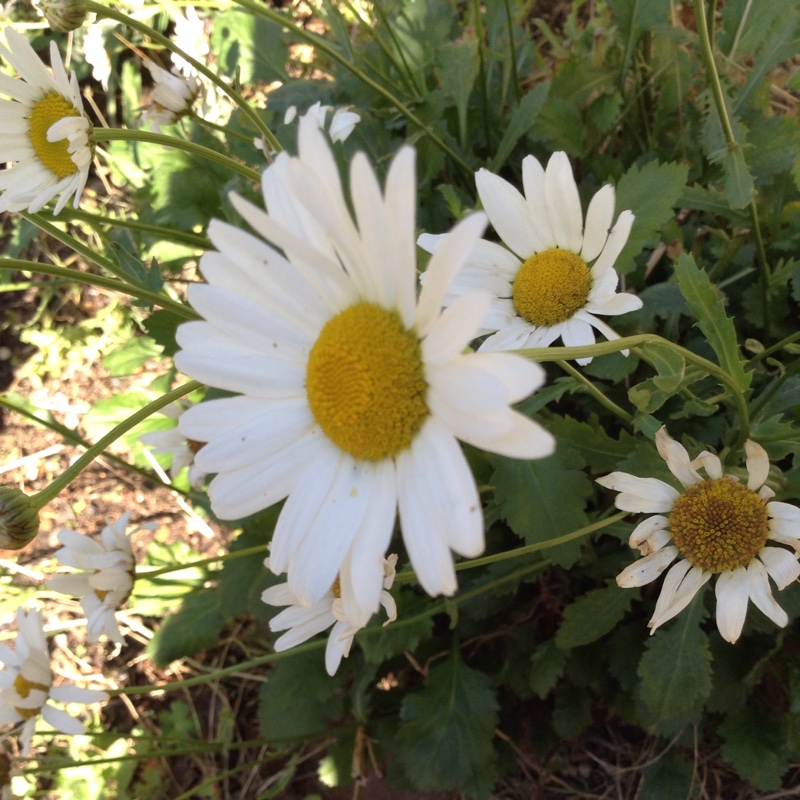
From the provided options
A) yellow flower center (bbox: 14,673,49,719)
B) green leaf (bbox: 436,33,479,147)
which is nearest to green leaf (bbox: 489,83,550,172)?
green leaf (bbox: 436,33,479,147)

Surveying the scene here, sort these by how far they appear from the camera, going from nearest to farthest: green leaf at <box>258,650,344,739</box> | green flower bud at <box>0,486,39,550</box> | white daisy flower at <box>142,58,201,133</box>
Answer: green flower bud at <box>0,486,39,550</box> → white daisy flower at <box>142,58,201,133</box> → green leaf at <box>258,650,344,739</box>

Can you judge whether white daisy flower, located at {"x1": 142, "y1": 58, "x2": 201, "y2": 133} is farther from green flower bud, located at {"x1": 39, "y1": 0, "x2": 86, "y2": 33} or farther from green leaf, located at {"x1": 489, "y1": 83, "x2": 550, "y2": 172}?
green leaf, located at {"x1": 489, "y1": 83, "x2": 550, "y2": 172}

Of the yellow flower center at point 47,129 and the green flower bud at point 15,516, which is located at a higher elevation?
the yellow flower center at point 47,129

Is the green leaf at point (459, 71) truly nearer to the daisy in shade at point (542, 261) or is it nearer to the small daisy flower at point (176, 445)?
the daisy in shade at point (542, 261)

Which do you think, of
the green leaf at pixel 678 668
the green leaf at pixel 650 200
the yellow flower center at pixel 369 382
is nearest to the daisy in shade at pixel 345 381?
the yellow flower center at pixel 369 382

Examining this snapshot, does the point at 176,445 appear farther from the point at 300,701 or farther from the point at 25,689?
the point at 300,701

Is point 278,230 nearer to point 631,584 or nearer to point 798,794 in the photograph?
point 631,584
